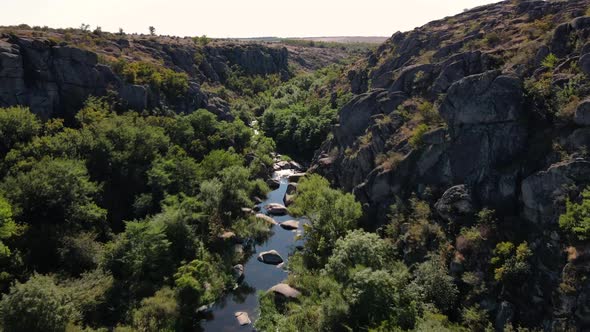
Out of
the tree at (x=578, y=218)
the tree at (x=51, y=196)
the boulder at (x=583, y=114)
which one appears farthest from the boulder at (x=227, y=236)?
the boulder at (x=583, y=114)

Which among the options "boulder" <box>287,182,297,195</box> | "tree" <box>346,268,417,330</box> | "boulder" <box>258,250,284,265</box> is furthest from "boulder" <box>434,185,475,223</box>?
"boulder" <box>287,182,297,195</box>

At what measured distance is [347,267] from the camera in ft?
106

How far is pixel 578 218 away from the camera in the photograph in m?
25.2

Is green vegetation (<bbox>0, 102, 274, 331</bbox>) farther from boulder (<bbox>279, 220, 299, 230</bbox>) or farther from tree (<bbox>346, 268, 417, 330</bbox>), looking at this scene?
tree (<bbox>346, 268, 417, 330</bbox>)

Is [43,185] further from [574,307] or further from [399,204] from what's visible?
[574,307]

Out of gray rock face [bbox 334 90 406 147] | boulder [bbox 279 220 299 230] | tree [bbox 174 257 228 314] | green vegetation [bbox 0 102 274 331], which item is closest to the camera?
green vegetation [bbox 0 102 274 331]

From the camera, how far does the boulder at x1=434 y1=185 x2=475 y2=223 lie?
33844mm

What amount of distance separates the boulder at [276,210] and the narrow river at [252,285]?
116 centimetres

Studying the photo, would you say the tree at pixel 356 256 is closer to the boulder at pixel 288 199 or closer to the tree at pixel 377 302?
the tree at pixel 377 302

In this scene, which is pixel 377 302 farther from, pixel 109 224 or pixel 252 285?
pixel 109 224

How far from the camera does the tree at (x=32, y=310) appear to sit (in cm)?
2595

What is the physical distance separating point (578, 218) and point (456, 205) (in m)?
10.2

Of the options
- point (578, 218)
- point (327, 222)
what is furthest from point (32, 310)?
point (578, 218)

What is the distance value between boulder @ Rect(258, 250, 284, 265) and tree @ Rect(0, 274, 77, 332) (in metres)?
21.4
